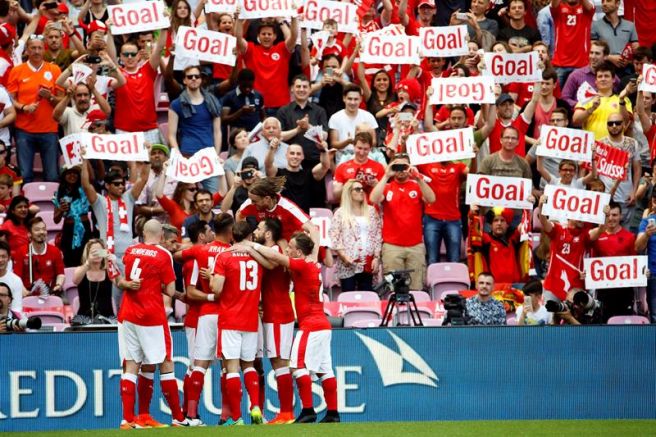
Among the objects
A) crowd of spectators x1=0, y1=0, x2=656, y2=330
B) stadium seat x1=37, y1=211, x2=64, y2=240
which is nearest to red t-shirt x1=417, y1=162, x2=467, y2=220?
crowd of spectators x1=0, y1=0, x2=656, y2=330

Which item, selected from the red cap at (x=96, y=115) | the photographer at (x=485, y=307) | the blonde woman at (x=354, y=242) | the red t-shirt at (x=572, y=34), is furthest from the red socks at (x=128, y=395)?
the red t-shirt at (x=572, y=34)

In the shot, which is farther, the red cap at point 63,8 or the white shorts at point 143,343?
the red cap at point 63,8

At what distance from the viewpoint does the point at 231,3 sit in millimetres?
21953

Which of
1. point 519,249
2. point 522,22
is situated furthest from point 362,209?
point 522,22

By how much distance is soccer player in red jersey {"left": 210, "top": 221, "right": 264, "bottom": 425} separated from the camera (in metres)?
16.2

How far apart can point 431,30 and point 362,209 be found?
3194 millimetres

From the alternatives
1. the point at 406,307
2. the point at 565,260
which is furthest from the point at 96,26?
the point at 565,260

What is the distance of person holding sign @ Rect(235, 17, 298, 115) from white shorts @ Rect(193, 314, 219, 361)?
6034 mm

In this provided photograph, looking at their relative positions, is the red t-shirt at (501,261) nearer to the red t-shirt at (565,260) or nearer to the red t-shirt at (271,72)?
the red t-shirt at (565,260)

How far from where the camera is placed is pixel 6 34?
2255cm

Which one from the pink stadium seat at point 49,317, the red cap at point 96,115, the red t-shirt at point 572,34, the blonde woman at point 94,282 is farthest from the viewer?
the red t-shirt at point 572,34

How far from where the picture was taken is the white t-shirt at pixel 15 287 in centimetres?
1870

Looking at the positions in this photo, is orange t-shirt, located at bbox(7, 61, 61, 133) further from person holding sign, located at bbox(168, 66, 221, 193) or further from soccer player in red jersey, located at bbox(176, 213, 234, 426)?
soccer player in red jersey, located at bbox(176, 213, 234, 426)

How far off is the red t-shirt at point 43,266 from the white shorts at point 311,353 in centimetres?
464
